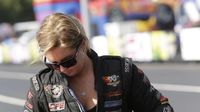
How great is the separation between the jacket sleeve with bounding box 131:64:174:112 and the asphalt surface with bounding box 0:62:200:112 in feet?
25.1

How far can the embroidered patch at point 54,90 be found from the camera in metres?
2.85

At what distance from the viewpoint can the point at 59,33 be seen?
2.68 m

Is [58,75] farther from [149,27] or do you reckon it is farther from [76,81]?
[149,27]

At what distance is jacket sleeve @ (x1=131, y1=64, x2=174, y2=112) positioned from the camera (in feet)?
9.77

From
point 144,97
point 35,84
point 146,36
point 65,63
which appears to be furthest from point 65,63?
point 146,36

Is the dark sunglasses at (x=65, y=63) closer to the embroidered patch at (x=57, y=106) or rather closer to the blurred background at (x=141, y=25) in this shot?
the embroidered patch at (x=57, y=106)

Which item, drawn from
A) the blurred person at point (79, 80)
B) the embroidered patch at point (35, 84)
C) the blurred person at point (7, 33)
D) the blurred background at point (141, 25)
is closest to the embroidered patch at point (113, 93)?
the blurred person at point (79, 80)

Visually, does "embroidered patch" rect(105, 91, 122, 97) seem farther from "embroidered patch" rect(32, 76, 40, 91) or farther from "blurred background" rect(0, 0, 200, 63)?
"blurred background" rect(0, 0, 200, 63)

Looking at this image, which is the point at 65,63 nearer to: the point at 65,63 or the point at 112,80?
the point at 65,63

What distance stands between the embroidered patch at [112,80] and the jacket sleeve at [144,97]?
9cm

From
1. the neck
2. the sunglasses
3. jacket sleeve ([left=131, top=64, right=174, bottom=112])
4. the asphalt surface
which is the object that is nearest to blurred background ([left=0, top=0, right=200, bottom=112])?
the asphalt surface

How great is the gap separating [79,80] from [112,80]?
0.54 feet

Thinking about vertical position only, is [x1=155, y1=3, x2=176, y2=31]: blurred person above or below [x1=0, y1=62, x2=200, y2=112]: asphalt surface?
above

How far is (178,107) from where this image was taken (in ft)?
36.3
